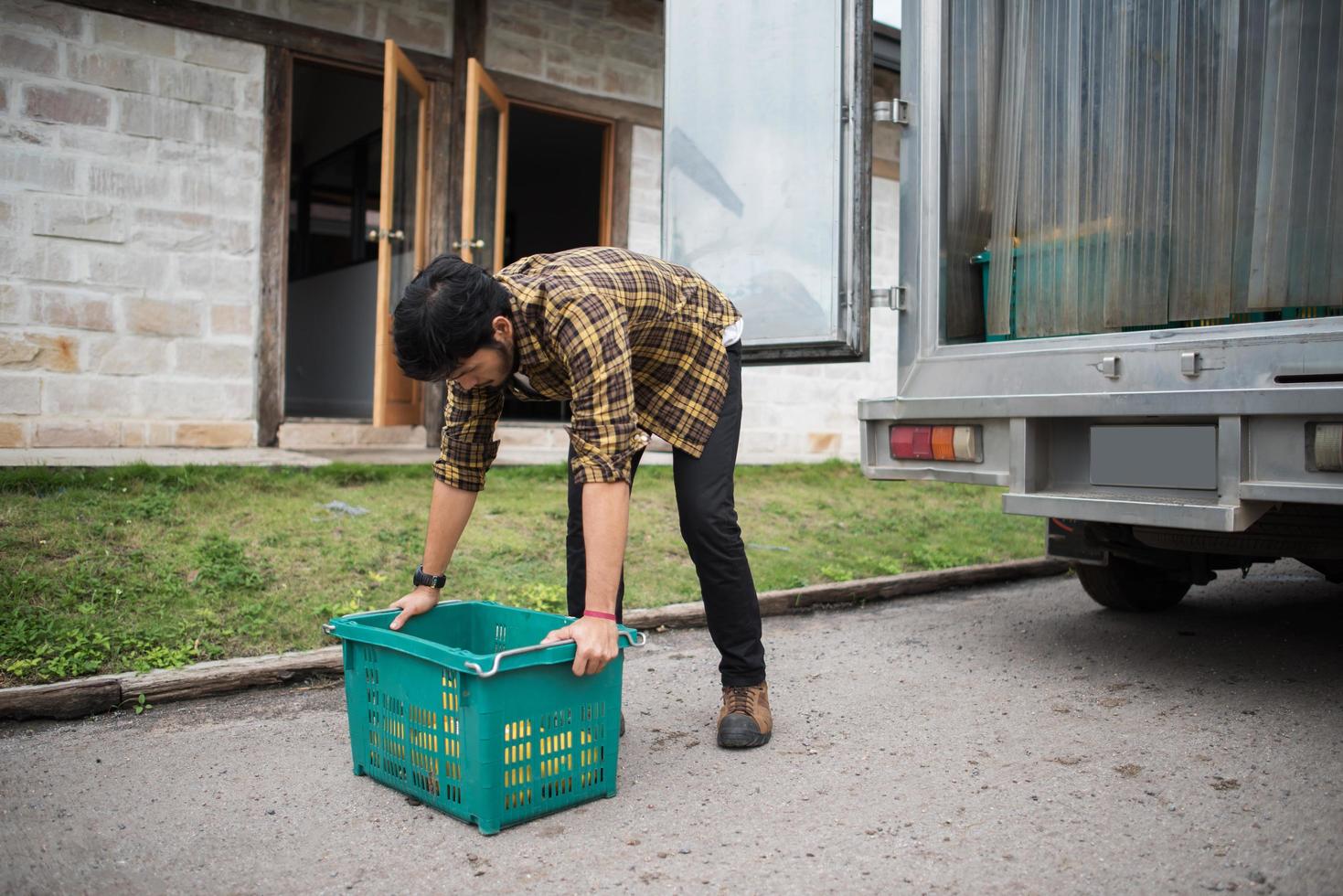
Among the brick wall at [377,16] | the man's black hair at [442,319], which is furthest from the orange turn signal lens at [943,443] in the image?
the brick wall at [377,16]

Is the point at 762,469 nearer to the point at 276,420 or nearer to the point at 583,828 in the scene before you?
the point at 276,420

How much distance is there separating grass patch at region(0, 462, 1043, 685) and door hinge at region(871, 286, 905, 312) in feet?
4.98

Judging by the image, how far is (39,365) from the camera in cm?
593

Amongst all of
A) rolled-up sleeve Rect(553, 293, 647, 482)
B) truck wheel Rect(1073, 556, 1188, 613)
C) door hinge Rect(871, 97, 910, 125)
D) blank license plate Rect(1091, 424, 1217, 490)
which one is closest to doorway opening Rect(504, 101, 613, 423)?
truck wheel Rect(1073, 556, 1188, 613)

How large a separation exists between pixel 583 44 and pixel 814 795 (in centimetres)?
694

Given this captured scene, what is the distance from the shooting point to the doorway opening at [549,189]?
→ 1101 centimetres

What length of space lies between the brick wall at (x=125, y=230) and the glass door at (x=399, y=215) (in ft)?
2.62

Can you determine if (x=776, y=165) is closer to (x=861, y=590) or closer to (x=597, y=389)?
(x=861, y=590)

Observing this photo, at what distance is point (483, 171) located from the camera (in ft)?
24.3

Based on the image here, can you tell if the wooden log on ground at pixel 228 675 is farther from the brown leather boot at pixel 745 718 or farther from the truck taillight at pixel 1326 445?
the truck taillight at pixel 1326 445

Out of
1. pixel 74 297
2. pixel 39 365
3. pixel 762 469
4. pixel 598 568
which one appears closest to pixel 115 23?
pixel 74 297

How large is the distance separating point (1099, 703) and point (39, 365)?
574 centimetres

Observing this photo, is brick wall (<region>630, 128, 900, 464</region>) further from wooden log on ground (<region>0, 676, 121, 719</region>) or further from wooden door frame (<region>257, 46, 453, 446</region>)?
wooden log on ground (<region>0, 676, 121, 719</region>)

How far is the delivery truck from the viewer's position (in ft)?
9.83
